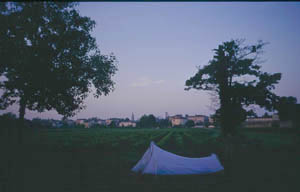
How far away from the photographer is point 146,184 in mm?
11930

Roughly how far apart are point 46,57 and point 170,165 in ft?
39.9

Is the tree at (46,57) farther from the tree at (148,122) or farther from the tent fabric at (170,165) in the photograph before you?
the tree at (148,122)

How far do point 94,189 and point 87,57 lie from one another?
11.5 m

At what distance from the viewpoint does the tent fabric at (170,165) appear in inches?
508

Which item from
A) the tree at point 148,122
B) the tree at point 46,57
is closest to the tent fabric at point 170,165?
the tree at point 46,57

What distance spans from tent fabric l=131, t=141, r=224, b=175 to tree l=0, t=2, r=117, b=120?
910cm

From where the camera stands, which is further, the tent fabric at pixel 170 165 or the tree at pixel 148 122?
the tree at pixel 148 122

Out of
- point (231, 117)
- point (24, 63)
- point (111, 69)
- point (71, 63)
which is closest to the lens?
point (24, 63)

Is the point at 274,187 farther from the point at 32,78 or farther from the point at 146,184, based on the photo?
the point at 32,78

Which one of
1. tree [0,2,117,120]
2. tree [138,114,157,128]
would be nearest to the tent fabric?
tree [0,2,117,120]

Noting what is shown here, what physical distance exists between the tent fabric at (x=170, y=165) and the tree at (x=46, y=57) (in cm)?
910

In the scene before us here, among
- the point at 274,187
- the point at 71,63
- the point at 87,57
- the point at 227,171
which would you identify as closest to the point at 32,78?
the point at 71,63

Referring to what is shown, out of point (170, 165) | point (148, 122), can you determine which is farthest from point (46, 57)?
point (148, 122)

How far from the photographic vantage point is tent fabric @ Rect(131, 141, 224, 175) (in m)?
12.9
